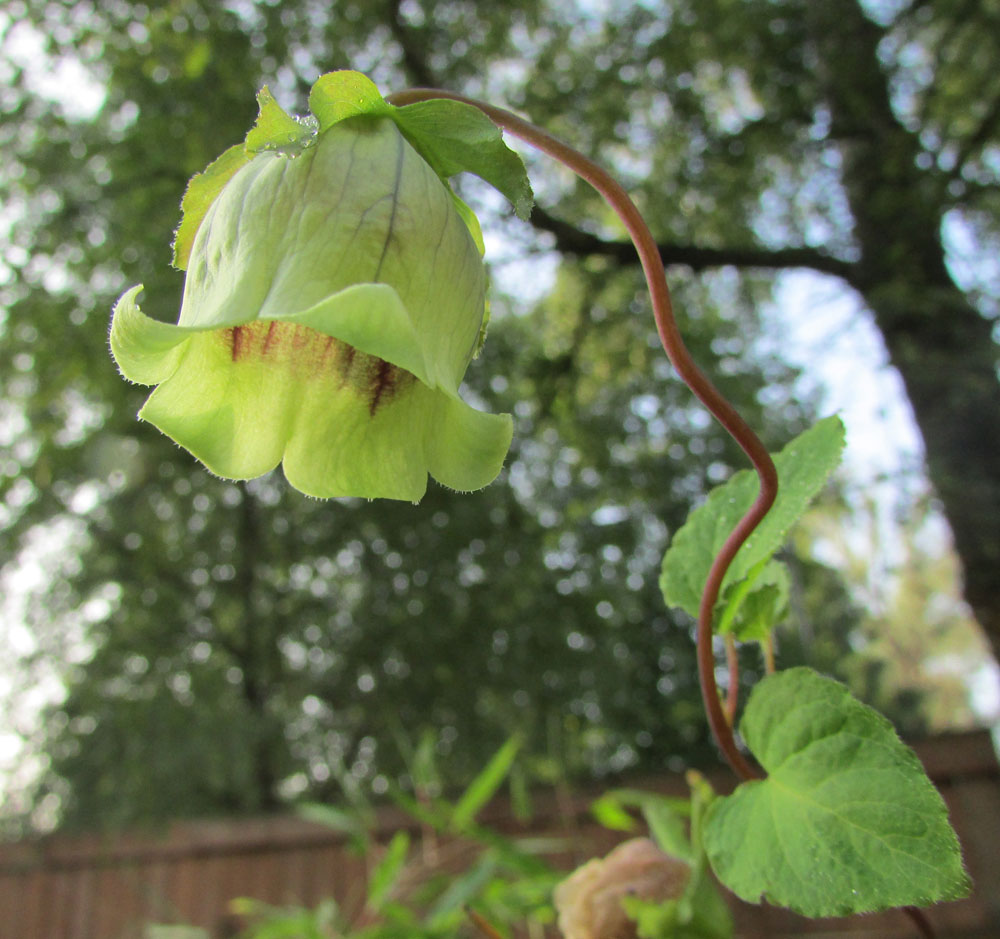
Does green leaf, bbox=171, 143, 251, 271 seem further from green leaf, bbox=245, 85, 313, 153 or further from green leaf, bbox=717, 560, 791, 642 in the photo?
green leaf, bbox=717, 560, 791, 642

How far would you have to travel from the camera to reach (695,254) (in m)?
2.54

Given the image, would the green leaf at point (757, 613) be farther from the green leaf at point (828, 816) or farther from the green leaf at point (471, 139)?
the green leaf at point (471, 139)

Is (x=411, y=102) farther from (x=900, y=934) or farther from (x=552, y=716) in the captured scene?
(x=552, y=716)

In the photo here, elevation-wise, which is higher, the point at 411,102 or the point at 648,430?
the point at 648,430

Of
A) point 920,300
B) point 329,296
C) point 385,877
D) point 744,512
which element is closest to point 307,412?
point 329,296

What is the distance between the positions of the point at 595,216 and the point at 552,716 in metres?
1.93

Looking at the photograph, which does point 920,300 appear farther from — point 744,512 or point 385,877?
point 744,512

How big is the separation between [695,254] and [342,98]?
239 cm

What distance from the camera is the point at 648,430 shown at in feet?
10.7

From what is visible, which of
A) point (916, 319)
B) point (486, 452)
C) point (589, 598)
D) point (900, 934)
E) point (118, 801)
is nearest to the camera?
point (486, 452)

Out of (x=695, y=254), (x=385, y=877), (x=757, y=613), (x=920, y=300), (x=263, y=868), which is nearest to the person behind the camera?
(x=757, y=613)

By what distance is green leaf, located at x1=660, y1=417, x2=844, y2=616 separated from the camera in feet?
1.05

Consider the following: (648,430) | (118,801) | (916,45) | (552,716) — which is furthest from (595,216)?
(118,801)

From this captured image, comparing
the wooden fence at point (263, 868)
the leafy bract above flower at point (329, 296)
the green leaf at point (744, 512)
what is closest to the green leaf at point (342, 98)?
the leafy bract above flower at point (329, 296)
